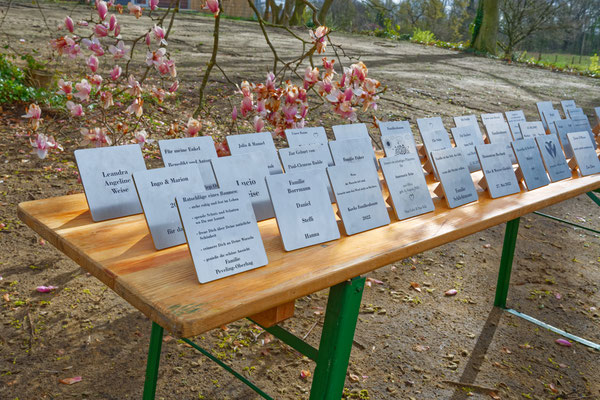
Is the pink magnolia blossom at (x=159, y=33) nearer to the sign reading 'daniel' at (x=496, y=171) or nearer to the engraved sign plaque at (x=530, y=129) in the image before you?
the sign reading 'daniel' at (x=496, y=171)

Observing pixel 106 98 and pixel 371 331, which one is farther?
pixel 371 331

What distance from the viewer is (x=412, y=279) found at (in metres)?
3.20

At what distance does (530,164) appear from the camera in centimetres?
180

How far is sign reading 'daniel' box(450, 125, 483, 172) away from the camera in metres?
1.84

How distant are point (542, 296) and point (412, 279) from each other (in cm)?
73

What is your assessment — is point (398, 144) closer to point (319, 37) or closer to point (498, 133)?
point (498, 133)

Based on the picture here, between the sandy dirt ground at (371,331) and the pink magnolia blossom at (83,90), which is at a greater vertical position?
the pink magnolia blossom at (83,90)

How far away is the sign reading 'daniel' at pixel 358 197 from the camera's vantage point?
1191mm

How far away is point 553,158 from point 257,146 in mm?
1166

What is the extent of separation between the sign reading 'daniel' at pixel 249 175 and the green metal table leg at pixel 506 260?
5.50 ft

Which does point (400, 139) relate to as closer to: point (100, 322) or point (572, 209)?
point (100, 322)

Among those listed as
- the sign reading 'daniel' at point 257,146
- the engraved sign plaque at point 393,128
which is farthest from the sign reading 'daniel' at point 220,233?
the engraved sign plaque at point 393,128

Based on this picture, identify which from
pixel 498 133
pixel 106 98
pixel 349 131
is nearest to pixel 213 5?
pixel 106 98

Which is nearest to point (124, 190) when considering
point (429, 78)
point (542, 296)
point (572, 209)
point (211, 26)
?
point (542, 296)
